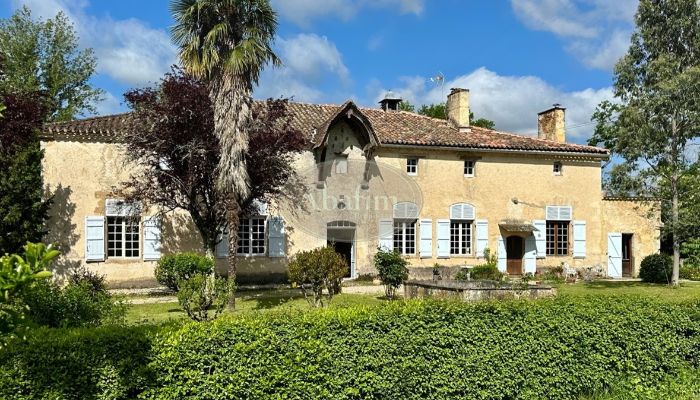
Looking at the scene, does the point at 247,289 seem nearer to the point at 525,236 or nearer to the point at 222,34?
the point at 222,34

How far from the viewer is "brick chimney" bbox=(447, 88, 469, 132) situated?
82.4 ft

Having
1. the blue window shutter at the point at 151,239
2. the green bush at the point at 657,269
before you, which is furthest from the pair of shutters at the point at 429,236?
the blue window shutter at the point at 151,239

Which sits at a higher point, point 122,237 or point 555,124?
point 555,124

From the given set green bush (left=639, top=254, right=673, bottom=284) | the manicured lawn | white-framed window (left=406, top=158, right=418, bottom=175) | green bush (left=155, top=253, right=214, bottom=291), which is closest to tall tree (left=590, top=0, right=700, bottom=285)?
green bush (left=639, top=254, right=673, bottom=284)

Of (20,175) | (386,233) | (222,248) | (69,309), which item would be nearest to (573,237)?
(386,233)

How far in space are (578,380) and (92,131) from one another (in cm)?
1633

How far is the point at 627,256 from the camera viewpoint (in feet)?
86.0

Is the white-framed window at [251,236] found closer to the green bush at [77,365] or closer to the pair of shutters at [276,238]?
the pair of shutters at [276,238]

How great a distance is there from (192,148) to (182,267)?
3.44m

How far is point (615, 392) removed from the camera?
7.79m

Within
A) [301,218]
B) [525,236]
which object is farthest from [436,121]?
[301,218]

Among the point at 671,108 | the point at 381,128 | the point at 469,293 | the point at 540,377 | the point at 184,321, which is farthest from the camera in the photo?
the point at 381,128

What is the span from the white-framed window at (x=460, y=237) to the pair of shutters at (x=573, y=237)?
115 inches

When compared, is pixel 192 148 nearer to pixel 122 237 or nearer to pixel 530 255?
pixel 122 237
